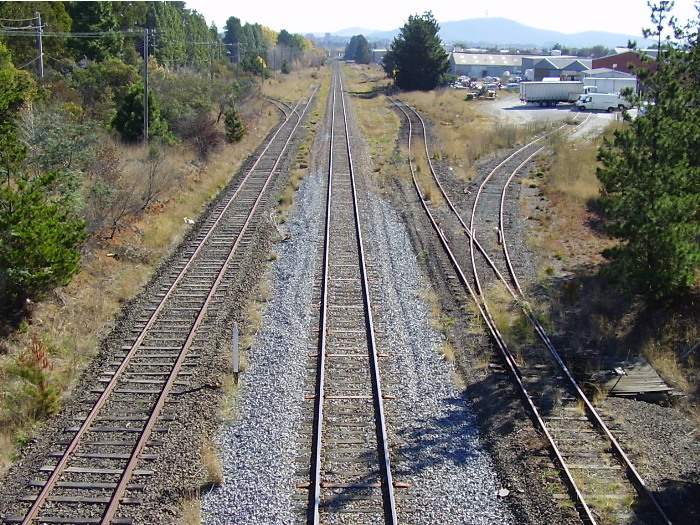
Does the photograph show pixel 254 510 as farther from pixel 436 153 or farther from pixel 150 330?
pixel 436 153

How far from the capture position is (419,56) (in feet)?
216

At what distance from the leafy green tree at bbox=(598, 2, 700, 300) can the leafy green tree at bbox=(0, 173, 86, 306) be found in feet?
37.5

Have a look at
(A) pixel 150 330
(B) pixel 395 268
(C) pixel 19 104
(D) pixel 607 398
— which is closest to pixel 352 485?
(D) pixel 607 398

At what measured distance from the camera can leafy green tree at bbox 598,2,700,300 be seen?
14.0 meters

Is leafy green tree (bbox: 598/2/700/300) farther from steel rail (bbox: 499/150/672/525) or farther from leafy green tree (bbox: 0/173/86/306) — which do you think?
leafy green tree (bbox: 0/173/86/306)

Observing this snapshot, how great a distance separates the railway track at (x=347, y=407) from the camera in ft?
28.2

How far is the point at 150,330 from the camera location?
13547 millimetres

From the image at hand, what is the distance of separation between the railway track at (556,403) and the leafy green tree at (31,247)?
8563 millimetres

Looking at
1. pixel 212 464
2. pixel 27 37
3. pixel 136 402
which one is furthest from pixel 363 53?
pixel 212 464

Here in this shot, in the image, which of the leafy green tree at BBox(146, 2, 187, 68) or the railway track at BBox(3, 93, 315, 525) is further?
the leafy green tree at BBox(146, 2, 187, 68)

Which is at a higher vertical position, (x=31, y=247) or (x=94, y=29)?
(x=94, y=29)

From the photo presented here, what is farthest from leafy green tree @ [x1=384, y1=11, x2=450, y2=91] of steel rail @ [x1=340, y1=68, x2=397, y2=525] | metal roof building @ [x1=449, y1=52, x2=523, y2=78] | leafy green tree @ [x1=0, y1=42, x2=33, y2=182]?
steel rail @ [x1=340, y1=68, x2=397, y2=525]

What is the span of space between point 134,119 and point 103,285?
14122 mm

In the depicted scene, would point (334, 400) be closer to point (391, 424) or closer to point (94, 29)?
point (391, 424)
